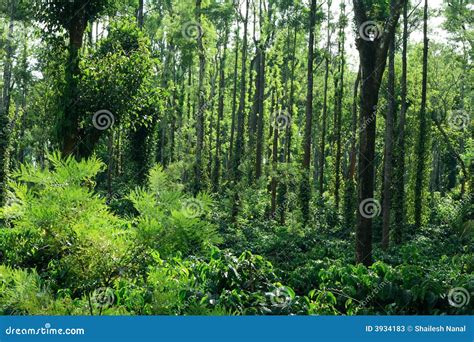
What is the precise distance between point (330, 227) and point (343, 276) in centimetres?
2046

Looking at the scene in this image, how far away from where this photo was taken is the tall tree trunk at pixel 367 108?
27.9 feet

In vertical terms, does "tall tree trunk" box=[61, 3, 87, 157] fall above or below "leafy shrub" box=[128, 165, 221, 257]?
above

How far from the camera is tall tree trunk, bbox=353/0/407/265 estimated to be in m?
8.52

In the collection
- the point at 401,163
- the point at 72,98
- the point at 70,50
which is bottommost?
the point at 401,163

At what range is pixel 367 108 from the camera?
863cm

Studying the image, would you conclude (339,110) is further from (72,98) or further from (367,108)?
(367,108)

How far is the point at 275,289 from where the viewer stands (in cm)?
477

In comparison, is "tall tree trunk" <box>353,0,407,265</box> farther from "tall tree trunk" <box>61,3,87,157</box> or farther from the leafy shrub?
"tall tree trunk" <box>61,3,87,157</box>

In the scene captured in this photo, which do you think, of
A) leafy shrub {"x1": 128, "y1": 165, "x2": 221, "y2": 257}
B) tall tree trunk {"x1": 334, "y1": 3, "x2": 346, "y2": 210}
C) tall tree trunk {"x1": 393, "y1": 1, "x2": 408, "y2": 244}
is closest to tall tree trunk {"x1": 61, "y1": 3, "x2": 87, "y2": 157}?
Result: leafy shrub {"x1": 128, "y1": 165, "x2": 221, "y2": 257}

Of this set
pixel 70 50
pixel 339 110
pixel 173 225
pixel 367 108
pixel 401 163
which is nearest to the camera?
pixel 173 225

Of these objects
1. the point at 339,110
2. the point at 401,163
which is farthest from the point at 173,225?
the point at 339,110

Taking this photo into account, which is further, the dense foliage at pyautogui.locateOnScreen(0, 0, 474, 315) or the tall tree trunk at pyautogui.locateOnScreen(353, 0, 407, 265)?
the tall tree trunk at pyautogui.locateOnScreen(353, 0, 407, 265)

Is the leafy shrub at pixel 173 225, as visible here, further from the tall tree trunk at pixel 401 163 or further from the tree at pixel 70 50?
the tall tree trunk at pixel 401 163

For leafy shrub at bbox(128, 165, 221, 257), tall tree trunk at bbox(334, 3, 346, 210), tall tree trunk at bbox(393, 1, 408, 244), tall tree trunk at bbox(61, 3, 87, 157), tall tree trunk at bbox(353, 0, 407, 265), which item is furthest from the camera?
tall tree trunk at bbox(334, 3, 346, 210)
